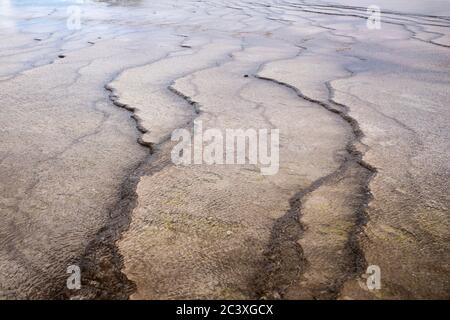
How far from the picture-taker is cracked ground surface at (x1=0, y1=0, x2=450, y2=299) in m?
0.94

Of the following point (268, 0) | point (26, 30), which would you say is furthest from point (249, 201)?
point (268, 0)

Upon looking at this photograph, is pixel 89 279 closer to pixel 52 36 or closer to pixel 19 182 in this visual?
pixel 19 182

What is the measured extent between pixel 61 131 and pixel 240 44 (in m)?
2.59

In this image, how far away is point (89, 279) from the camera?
0.92 meters

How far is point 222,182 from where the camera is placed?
1348 millimetres

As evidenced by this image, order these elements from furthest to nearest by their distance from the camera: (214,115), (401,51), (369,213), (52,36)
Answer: (52,36), (401,51), (214,115), (369,213)

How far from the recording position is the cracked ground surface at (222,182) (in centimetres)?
94

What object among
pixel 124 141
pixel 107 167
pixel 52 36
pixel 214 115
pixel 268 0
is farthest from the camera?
pixel 268 0

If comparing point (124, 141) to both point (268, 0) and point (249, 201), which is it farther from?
point (268, 0)

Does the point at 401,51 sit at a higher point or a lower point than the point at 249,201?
higher

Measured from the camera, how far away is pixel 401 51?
3.68m
